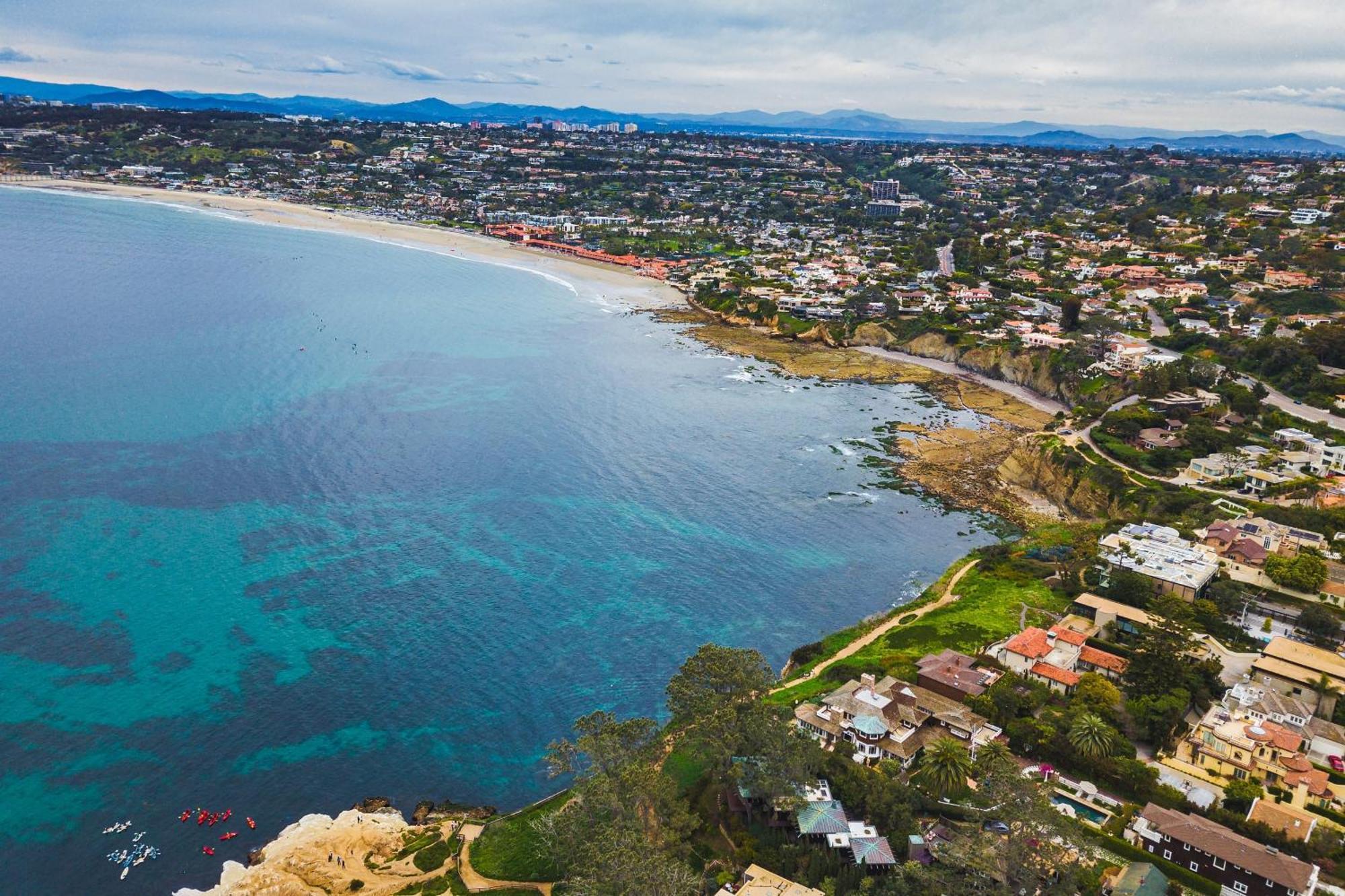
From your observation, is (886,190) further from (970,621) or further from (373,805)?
(373,805)

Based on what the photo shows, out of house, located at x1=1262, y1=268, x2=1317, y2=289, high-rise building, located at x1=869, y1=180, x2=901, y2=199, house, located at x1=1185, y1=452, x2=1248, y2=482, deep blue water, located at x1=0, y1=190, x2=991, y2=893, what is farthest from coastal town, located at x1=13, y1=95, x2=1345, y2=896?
high-rise building, located at x1=869, y1=180, x2=901, y2=199

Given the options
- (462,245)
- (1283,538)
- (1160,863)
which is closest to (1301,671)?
(1283,538)

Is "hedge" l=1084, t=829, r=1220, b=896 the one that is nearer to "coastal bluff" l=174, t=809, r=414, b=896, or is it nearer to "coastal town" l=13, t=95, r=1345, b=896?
"coastal town" l=13, t=95, r=1345, b=896

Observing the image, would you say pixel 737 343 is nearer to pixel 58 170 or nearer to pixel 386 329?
pixel 386 329

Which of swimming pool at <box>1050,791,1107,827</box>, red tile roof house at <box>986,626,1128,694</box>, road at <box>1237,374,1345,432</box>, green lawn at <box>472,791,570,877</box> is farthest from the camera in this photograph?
road at <box>1237,374,1345,432</box>

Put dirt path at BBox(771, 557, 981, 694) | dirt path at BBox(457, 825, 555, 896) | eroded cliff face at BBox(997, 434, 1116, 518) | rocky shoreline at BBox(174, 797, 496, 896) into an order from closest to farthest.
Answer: rocky shoreline at BBox(174, 797, 496, 896) → dirt path at BBox(457, 825, 555, 896) → dirt path at BBox(771, 557, 981, 694) → eroded cliff face at BBox(997, 434, 1116, 518)

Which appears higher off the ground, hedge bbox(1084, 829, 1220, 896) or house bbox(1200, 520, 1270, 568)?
house bbox(1200, 520, 1270, 568)

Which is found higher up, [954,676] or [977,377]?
[977,377]
